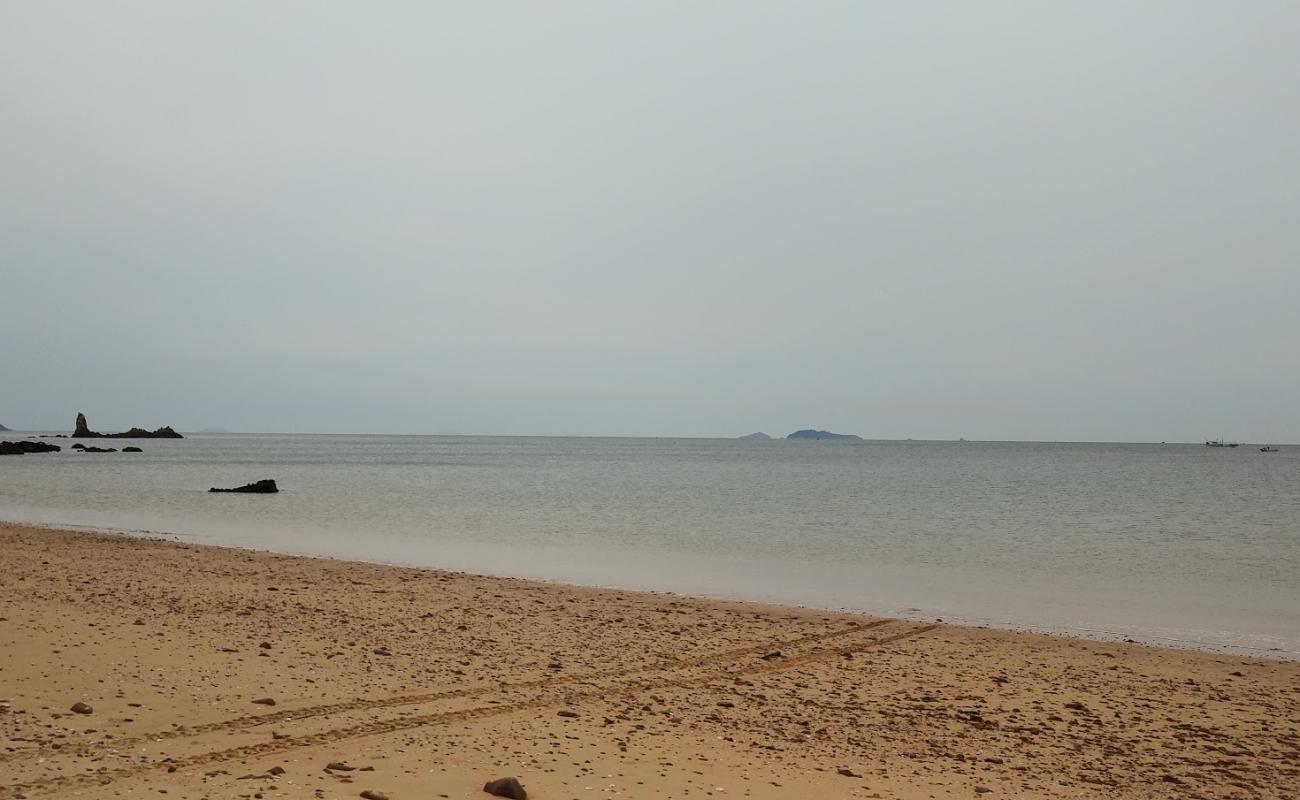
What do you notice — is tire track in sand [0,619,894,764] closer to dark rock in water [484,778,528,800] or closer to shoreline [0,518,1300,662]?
dark rock in water [484,778,528,800]

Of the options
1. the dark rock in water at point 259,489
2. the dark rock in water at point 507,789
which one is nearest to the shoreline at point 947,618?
the dark rock in water at point 507,789

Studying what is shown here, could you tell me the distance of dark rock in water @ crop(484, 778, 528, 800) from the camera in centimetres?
608

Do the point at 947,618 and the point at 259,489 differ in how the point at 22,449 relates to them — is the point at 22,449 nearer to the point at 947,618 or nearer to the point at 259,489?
the point at 259,489

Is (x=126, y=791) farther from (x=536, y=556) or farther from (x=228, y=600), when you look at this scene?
(x=536, y=556)

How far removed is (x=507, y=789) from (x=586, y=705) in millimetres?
2666

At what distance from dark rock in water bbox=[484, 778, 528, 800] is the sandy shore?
0.14m

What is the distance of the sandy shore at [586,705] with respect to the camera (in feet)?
21.7

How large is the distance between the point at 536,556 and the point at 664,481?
45040 millimetres

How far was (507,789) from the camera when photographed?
611cm

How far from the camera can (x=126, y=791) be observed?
19.0 feet

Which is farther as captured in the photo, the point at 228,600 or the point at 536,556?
the point at 536,556

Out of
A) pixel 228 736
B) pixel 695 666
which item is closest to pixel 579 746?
pixel 228 736

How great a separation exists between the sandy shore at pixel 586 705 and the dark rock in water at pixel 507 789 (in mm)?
140

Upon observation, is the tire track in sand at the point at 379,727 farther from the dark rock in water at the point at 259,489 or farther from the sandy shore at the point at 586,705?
the dark rock in water at the point at 259,489
